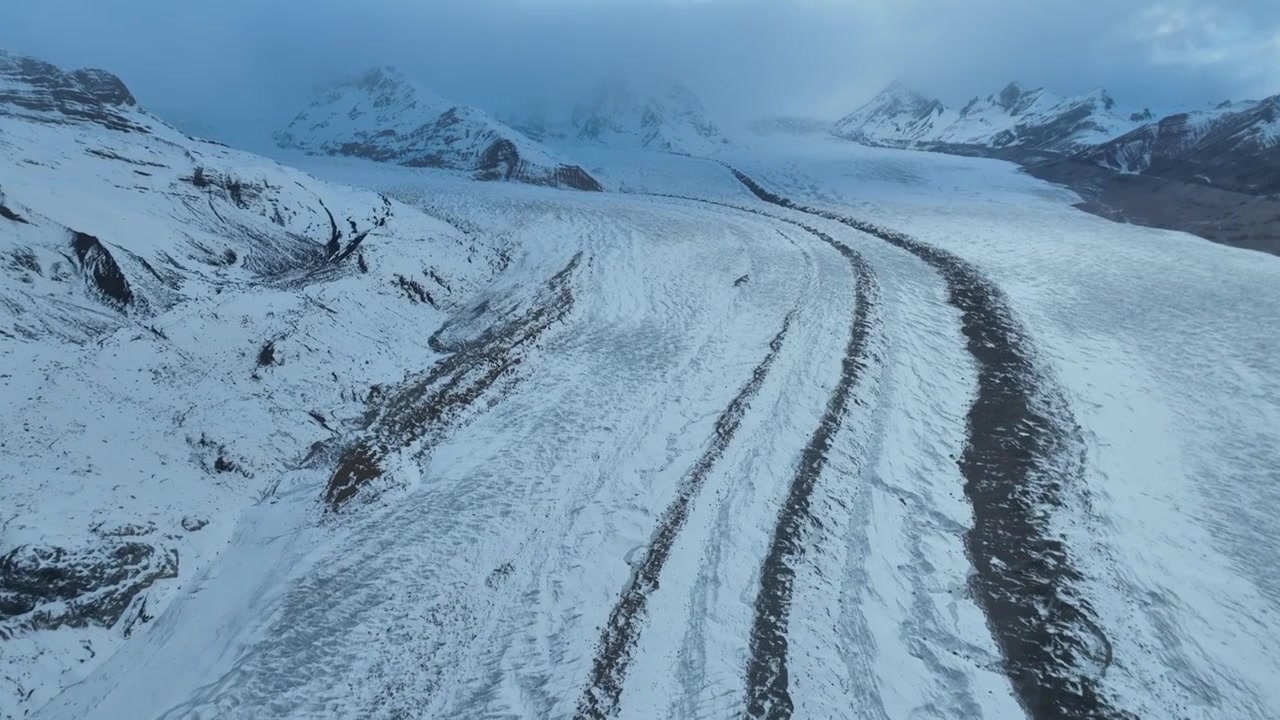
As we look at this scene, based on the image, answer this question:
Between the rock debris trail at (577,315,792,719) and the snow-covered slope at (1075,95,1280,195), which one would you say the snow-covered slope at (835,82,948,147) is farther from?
the rock debris trail at (577,315,792,719)

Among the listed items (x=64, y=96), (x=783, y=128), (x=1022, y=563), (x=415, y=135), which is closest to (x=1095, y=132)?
(x=783, y=128)

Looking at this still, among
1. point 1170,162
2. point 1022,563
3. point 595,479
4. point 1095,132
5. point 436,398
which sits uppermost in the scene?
point 1095,132

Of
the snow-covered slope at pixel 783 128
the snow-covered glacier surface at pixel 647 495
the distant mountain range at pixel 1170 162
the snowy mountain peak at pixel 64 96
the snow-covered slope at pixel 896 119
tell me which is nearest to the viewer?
the snow-covered glacier surface at pixel 647 495

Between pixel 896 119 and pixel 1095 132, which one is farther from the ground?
pixel 896 119

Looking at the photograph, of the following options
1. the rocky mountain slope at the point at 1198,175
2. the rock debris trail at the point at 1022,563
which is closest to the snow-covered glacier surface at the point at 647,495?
the rock debris trail at the point at 1022,563

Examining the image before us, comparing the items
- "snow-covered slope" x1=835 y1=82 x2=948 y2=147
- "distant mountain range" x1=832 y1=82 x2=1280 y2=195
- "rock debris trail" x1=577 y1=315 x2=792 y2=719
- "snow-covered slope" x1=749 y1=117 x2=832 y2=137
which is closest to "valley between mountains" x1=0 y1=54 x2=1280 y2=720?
"rock debris trail" x1=577 y1=315 x2=792 y2=719

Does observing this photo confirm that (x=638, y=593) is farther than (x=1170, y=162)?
No

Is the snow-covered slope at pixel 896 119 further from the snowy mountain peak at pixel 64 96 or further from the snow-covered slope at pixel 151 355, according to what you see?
the snow-covered slope at pixel 151 355

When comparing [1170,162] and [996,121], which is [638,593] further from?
[996,121]
